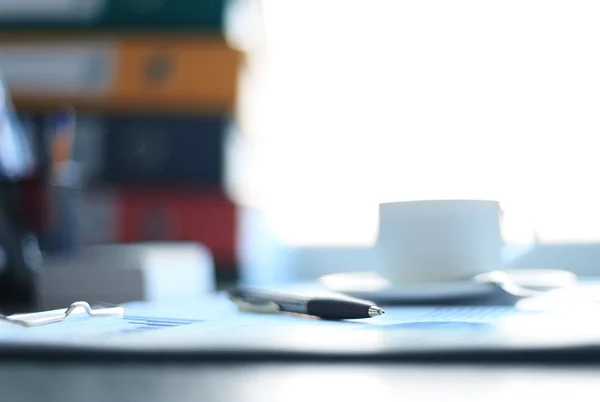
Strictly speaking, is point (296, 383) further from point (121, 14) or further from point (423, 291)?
point (121, 14)

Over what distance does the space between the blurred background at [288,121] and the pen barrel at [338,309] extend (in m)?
1.09

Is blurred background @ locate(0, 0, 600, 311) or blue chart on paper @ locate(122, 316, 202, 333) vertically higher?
blurred background @ locate(0, 0, 600, 311)

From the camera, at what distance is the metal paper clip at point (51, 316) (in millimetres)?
415

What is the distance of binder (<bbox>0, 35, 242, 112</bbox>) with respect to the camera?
1.69 metres

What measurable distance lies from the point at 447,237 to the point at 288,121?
1.44 meters

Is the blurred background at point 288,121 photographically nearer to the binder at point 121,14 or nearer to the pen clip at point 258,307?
the binder at point 121,14

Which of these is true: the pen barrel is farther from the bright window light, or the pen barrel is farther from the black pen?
the bright window light

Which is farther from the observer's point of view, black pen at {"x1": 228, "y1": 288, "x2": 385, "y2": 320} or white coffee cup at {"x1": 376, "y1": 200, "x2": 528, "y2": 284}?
white coffee cup at {"x1": 376, "y1": 200, "x2": 528, "y2": 284}

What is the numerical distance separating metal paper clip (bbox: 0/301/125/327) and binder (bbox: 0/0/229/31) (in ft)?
4.23

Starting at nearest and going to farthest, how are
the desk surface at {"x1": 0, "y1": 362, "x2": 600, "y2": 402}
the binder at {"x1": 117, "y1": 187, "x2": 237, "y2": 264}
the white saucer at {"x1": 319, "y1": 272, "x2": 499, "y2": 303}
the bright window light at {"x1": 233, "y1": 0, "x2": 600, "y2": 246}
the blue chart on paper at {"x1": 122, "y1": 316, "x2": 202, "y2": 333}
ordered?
the desk surface at {"x1": 0, "y1": 362, "x2": 600, "y2": 402} < the blue chart on paper at {"x1": 122, "y1": 316, "x2": 202, "y2": 333} < the white saucer at {"x1": 319, "y1": 272, "x2": 499, "y2": 303} < the binder at {"x1": 117, "y1": 187, "x2": 237, "y2": 264} < the bright window light at {"x1": 233, "y1": 0, "x2": 600, "y2": 246}

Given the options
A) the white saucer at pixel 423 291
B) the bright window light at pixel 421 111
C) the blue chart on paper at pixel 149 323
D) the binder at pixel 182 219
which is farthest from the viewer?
the bright window light at pixel 421 111

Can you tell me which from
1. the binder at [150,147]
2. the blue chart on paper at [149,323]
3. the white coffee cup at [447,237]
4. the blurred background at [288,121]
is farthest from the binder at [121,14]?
the blue chart on paper at [149,323]

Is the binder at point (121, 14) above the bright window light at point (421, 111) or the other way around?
above

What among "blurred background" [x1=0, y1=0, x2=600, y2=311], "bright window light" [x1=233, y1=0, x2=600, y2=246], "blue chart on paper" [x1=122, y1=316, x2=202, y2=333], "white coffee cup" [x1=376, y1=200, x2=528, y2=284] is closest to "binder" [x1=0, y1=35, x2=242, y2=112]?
"blurred background" [x1=0, y1=0, x2=600, y2=311]
